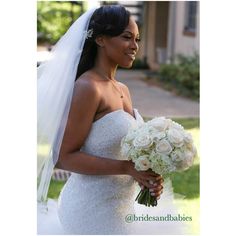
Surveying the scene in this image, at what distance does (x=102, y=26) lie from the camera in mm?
1711

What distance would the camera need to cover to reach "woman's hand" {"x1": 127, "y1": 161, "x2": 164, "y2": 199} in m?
1.70

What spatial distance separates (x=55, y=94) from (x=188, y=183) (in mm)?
2500

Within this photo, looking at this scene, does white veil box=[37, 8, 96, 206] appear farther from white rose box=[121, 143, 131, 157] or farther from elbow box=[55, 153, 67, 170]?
white rose box=[121, 143, 131, 157]

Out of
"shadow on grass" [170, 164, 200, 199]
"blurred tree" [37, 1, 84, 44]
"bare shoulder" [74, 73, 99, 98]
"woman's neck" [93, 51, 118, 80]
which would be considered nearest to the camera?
"bare shoulder" [74, 73, 99, 98]

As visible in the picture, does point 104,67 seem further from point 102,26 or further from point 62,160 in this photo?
point 62,160

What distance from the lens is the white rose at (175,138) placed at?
1676 millimetres

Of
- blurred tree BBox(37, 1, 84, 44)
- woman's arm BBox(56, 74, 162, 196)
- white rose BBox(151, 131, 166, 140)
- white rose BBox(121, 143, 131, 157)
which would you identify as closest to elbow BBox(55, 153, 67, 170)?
woman's arm BBox(56, 74, 162, 196)

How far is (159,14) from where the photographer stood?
11.7m

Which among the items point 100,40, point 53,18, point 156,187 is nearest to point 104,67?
point 100,40

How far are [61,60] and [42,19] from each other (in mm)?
9002

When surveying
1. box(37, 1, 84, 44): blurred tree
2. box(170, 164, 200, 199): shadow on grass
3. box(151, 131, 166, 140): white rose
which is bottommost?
box(170, 164, 200, 199): shadow on grass

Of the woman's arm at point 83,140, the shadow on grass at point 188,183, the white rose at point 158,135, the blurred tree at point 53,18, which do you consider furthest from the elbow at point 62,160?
the blurred tree at point 53,18
